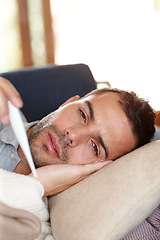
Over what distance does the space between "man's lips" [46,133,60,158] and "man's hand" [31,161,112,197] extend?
0.32 ft

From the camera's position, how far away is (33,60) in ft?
10.5

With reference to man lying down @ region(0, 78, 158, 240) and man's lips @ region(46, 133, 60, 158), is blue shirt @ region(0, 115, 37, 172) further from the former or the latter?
man's lips @ region(46, 133, 60, 158)

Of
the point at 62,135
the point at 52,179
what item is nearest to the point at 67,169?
the point at 52,179

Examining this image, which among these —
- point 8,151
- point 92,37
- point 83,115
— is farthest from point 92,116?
point 92,37

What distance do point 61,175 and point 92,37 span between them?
2.55m

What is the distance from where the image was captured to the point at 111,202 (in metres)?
0.81

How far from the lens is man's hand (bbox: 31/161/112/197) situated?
3.23 ft

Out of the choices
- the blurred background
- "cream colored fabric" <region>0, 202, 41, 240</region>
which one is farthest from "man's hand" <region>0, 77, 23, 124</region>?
the blurred background

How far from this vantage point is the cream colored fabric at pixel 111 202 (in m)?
0.78

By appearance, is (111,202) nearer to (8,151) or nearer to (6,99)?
(6,99)

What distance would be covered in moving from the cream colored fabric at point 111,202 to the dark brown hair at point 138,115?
0.92ft

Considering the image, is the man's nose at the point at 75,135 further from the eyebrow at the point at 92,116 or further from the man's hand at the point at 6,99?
the man's hand at the point at 6,99

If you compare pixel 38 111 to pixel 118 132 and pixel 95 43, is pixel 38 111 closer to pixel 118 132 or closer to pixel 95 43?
pixel 118 132

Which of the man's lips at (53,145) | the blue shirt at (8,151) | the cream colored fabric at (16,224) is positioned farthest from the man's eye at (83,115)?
the cream colored fabric at (16,224)
